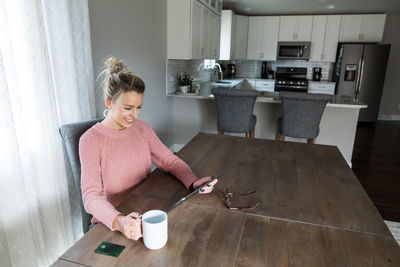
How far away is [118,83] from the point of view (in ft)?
3.92

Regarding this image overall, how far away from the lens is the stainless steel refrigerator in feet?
18.0

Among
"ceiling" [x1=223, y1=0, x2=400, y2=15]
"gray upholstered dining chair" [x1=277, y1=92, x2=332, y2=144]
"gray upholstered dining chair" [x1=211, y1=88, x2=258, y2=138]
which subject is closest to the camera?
"gray upholstered dining chair" [x1=277, y1=92, x2=332, y2=144]

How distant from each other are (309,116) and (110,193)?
229cm

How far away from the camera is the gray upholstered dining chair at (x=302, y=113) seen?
2818mm

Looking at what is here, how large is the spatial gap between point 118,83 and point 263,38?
18.3ft

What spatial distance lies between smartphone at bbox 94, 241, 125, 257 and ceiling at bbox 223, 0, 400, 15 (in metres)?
4.83

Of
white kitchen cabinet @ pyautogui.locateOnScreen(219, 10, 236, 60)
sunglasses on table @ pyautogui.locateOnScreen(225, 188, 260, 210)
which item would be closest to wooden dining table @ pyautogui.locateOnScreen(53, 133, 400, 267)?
sunglasses on table @ pyautogui.locateOnScreen(225, 188, 260, 210)

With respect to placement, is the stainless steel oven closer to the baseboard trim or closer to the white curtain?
the baseboard trim

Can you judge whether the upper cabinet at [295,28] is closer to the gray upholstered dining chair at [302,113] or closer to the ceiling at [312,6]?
the ceiling at [312,6]

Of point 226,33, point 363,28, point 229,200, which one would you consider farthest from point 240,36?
point 229,200

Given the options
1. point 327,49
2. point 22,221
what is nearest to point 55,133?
point 22,221

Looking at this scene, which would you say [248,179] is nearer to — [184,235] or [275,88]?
[184,235]

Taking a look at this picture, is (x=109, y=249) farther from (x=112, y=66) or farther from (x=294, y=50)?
(x=294, y=50)

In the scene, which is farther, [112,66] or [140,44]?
[140,44]
